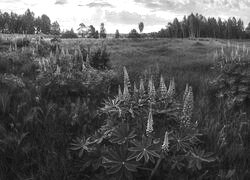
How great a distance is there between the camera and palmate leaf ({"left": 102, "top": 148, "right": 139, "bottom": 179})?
8.40 ft

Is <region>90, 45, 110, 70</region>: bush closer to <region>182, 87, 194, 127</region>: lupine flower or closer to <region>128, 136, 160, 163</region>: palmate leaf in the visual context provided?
<region>182, 87, 194, 127</region>: lupine flower

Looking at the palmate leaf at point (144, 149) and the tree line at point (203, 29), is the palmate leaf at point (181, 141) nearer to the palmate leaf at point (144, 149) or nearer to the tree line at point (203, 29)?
the palmate leaf at point (144, 149)

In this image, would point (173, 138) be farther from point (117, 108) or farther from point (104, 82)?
point (104, 82)

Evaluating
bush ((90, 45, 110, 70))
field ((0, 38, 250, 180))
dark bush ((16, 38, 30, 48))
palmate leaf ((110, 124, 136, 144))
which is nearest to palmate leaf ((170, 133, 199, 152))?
field ((0, 38, 250, 180))

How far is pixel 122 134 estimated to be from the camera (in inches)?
115

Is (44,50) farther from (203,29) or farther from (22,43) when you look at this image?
(203,29)

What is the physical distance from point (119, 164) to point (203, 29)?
115 metres

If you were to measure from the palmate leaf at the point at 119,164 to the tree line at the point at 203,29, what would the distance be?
4098 inches

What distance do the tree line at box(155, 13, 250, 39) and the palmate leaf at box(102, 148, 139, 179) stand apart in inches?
4098

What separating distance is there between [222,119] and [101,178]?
2755 millimetres

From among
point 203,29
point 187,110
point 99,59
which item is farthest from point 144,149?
Answer: point 203,29

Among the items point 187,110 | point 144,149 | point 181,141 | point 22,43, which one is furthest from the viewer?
point 22,43

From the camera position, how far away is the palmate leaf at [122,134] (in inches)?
113

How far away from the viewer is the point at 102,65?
28.9ft
